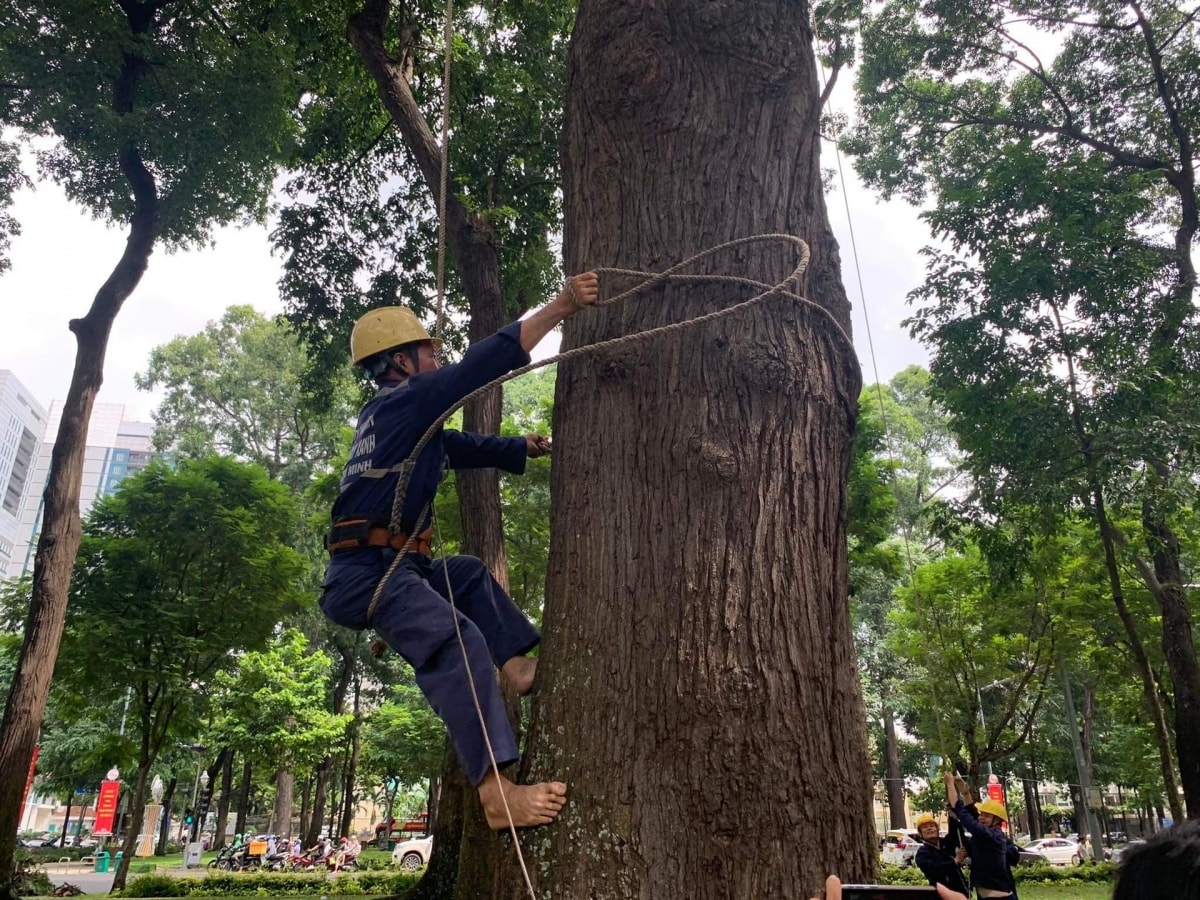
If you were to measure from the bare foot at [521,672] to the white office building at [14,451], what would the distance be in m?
89.6

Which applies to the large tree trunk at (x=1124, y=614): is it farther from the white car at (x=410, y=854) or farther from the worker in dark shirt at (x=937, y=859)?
the white car at (x=410, y=854)

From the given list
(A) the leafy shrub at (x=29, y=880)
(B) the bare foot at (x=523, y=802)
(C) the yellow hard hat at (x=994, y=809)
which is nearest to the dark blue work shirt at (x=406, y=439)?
(B) the bare foot at (x=523, y=802)

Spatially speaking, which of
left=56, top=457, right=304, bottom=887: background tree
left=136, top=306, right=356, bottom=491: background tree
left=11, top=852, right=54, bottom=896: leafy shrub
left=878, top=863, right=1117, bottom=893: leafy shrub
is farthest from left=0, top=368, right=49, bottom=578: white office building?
left=878, top=863, right=1117, bottom=893: leafy shrub

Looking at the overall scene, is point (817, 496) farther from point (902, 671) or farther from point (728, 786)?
point (902, 671)

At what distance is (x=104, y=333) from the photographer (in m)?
10.6

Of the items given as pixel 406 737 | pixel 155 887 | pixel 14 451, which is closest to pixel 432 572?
pixel 155 887

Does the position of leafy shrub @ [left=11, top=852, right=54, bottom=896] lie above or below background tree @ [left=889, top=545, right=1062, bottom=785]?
below

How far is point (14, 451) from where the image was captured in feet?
278

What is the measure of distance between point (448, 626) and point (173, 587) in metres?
11.1

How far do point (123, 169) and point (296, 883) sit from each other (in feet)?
39.4

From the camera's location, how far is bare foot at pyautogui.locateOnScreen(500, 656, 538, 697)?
2207 mm

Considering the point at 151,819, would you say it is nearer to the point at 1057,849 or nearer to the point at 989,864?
the point at 1057,849

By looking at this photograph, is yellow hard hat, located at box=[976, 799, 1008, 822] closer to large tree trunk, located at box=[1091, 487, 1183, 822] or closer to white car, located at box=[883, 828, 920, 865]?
large tree trunk, located at box=[1091, 487, 1183, 822]

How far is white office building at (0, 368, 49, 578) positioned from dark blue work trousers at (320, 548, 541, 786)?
89.3 m
